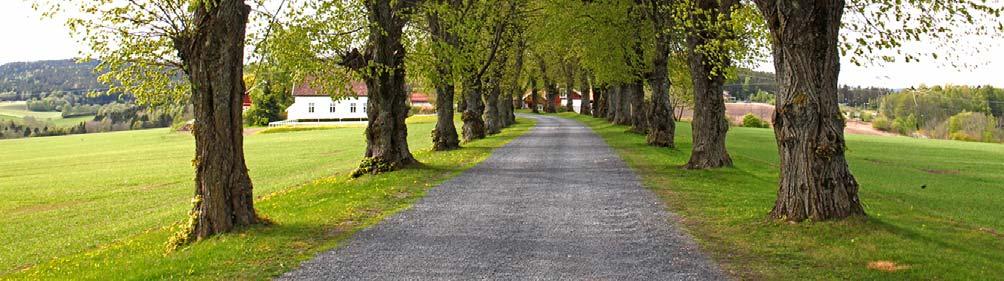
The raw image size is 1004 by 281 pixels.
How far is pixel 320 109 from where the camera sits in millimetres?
107500

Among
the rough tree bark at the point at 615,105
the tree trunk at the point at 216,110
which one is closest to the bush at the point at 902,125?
the rough tree bark at the point at 615,105

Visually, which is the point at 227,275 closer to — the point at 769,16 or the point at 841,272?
the point at 841,272

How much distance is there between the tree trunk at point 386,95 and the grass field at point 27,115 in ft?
473

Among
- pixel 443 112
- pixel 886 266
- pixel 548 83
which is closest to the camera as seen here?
pixel 886 266

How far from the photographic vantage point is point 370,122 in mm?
23391

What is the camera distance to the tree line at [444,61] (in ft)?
37.8

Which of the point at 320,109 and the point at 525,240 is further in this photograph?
the point at 320,109

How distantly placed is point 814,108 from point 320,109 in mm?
100424

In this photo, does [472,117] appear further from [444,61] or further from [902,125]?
[902,125]

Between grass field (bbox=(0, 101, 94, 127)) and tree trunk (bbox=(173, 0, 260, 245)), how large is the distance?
15326cm

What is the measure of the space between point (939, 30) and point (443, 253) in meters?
10.2

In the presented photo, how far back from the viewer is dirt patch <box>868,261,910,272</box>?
8.79 metres

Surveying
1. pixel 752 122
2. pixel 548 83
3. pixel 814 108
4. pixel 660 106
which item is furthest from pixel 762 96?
pixel 814 108

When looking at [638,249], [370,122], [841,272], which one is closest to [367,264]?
[638,249]
